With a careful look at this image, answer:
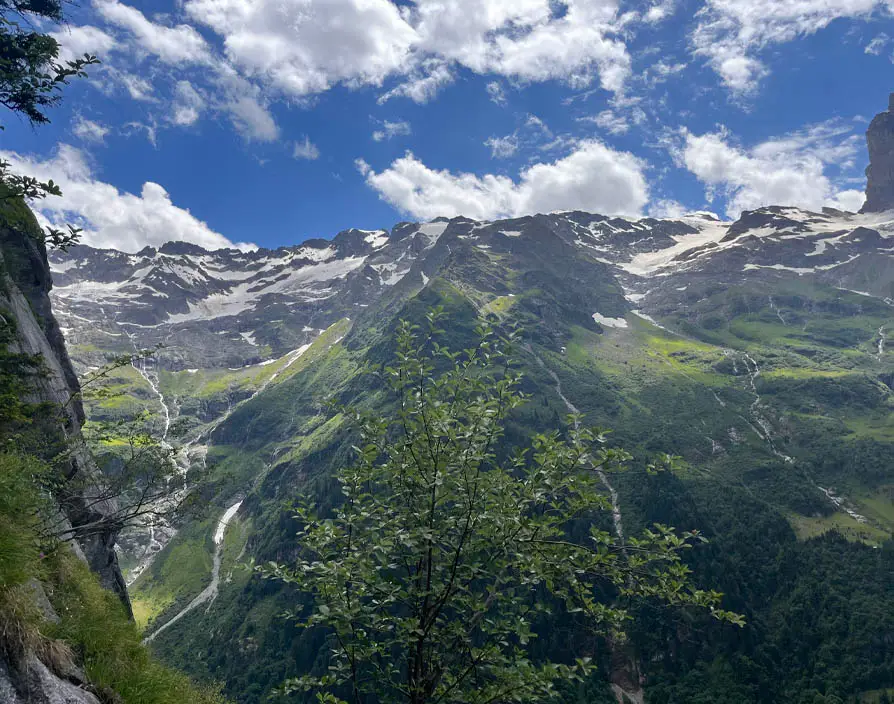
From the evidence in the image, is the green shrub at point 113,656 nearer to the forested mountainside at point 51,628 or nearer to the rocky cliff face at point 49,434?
the forested mountainside at point 51,628

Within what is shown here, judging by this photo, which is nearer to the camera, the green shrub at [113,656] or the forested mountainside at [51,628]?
the forested mountainside at [51,628]

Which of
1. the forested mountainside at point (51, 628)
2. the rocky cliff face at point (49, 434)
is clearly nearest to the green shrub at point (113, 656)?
the forested mountainside at point (51, 628)

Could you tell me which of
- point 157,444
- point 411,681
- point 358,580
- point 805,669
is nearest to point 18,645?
point 358,580

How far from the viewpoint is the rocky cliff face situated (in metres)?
6.55

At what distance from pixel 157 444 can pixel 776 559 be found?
231604 millimetres

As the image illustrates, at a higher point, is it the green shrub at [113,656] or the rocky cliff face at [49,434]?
the rocky cliff face at [49,434]

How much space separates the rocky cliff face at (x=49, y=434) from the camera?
6.55 m

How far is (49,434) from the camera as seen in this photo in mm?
19812

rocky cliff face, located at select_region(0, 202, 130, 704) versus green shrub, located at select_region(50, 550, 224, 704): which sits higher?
rocky cliff face, located at select_region(0, 202, 130, 704)

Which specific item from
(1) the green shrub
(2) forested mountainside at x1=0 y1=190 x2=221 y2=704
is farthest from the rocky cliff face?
(1) the green shrub

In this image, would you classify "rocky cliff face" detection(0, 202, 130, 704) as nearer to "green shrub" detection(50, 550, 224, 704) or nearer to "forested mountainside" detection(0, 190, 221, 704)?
"forested mountainside" detection(0, 190, 221, 704)

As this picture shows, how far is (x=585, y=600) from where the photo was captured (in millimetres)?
8844

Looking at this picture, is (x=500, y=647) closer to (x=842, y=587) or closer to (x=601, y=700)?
(x=601, y=700)

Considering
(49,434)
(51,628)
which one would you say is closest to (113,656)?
(51,628)
